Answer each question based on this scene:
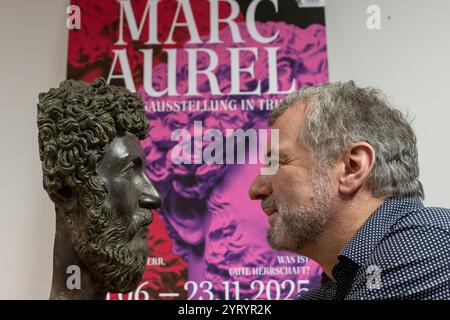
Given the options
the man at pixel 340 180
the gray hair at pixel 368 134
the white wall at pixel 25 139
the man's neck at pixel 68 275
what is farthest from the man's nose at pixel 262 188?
the white wall at pixel 25 139

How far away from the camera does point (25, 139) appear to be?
5.56 feet

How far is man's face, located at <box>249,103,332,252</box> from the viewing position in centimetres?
118

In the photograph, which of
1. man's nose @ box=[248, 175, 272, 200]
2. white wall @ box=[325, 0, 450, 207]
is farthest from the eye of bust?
white wall @ box=[325, 0, 450, 207]

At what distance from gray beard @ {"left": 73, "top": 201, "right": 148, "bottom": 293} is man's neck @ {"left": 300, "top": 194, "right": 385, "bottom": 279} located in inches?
14.8

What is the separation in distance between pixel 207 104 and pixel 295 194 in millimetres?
570

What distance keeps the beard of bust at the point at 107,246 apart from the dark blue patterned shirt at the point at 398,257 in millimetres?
402

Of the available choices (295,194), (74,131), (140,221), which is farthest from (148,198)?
(295,194)

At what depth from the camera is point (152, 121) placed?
A: 168cm

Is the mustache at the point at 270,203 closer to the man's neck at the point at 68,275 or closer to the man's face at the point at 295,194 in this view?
the man's face at the point at 295,194

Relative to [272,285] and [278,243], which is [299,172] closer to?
[278,243]

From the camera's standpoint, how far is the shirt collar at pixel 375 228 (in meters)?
1.04

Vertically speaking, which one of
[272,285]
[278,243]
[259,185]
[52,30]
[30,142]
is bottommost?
[272,285]
